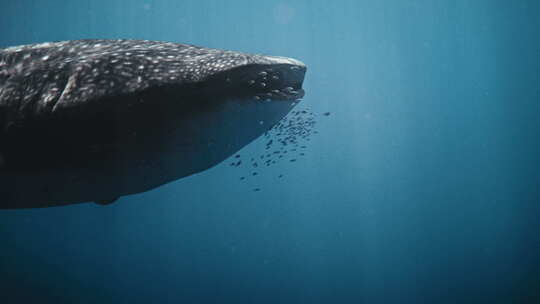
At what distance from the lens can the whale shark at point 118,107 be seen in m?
2.29

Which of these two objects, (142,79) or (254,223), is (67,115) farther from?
(254,223)

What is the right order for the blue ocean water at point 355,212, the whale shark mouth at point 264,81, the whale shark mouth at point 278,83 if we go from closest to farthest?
1. the whale shark mouth at point 264,81
2. the whale shark mouth at point 278,83
3. the blue ocean water at point 355,212

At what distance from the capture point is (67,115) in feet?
7.38

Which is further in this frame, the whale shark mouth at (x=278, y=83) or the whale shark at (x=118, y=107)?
the whale shark mouth at (x=278, y=83)

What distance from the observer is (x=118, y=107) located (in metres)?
2.29

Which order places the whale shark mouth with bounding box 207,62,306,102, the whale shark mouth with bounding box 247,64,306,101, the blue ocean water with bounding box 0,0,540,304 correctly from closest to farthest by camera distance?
the whale shark mouth with bounding box 207,62,306,102, the whale shark mouth with bounding box 247,64,306,101, the blue ocean water with bounding box 0,0,540,304

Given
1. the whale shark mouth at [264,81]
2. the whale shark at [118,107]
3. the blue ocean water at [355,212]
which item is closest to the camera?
the whale shark at [118,107]

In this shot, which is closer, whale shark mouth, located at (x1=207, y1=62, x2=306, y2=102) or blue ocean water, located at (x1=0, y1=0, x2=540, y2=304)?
whale shark mouth, located at (x1=207, y1=62, x2=306, y2=102)

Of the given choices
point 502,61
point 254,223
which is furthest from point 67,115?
point 254,223

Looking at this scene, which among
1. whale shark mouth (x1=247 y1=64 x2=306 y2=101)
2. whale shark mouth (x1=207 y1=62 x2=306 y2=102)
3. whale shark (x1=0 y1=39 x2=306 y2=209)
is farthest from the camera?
whale shark mouth (x1=247 y1=64 x2=306 y2=101)

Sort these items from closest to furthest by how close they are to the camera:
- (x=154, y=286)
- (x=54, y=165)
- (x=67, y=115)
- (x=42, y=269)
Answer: (x=67, y=115) → (x=54, y=165) → (x=42, y=269) → (x=154, y=286)

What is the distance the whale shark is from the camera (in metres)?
2.29

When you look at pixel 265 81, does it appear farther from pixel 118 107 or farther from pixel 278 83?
pixel 118 107

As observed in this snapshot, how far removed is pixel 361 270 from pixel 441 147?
37515 millimetres
